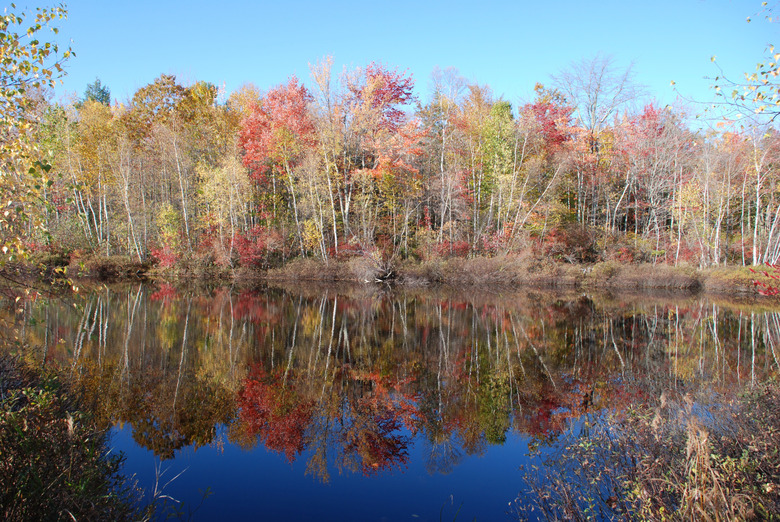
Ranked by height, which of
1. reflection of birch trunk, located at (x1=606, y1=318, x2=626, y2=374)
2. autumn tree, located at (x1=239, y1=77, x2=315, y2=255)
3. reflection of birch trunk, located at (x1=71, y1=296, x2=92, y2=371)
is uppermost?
autumn tree, located at (x1=239, y1=77, x2=315, y2=255)

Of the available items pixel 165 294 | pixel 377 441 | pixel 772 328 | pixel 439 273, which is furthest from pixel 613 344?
pixel 165 294

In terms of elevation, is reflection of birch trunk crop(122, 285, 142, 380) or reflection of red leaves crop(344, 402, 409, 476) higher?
reflection of birch trunk crop(122, 285, 142, 380)

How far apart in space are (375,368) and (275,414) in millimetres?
3237

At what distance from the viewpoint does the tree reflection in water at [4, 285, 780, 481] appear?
6918 millimetres

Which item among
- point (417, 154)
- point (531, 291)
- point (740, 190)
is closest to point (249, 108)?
point (417, 154)

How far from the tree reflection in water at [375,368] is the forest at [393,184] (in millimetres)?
12437

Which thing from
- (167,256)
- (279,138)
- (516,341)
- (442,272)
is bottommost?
(516,341)

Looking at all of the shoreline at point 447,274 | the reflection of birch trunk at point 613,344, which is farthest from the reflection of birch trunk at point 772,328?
the shoreline at point 447,274

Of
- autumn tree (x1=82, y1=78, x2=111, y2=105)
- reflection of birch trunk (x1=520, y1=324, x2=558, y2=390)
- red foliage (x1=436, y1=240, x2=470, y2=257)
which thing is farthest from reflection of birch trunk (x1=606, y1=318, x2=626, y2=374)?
autumn tree (x1=82, y1=78, x2=111, y2=105)

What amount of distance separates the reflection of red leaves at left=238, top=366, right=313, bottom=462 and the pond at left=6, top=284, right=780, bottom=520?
0.11ft

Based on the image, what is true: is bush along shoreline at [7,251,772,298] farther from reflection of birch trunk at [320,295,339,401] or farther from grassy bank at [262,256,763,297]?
reflection of birch trunk at [320,295,339,401]

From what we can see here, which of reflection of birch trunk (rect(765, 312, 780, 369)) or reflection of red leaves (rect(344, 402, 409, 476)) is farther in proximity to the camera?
reflection of birch trunk (rect(765, 312, 780, 369))

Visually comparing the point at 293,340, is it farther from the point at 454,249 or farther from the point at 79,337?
the point at 454,249

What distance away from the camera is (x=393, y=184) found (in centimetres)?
3072
